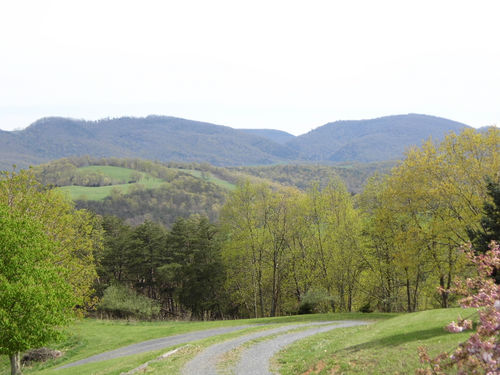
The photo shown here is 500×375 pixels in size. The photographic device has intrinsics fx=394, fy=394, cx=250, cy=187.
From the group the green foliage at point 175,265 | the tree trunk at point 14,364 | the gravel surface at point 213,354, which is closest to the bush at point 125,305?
the green foliage at point 175,265

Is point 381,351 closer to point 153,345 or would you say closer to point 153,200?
point 153,345

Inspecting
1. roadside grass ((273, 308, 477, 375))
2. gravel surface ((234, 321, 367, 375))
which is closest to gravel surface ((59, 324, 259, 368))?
gravel surface ((234, 321, 367, 375))

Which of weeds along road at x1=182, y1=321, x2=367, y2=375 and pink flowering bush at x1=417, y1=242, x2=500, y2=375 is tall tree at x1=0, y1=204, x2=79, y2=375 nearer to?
weeds along road at x1=182, y1=321, x2=367, y2=375

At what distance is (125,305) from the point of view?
51188 millimetres

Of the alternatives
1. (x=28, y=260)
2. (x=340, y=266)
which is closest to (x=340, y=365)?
(x=28, y=260)

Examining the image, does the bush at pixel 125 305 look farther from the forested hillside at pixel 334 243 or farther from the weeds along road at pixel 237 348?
the weeds along road at pixel 237 348

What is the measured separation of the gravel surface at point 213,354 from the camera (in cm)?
1962

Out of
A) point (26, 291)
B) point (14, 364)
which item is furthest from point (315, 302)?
point (26, 291)

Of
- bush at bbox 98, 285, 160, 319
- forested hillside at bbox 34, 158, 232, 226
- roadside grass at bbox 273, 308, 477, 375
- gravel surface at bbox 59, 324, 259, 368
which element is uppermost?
forested hillside at bbox 34, 158, 232, 226

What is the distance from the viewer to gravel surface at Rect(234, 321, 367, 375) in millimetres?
18938

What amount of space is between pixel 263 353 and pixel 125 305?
111 feet

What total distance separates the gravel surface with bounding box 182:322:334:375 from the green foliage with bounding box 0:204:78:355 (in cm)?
948

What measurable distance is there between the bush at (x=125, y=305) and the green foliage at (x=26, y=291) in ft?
81.1

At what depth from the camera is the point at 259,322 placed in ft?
126
